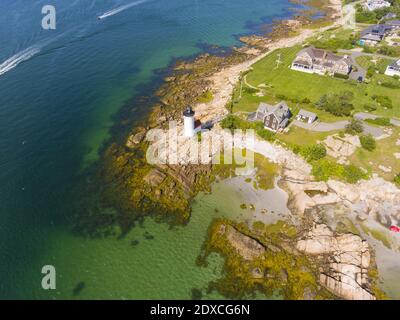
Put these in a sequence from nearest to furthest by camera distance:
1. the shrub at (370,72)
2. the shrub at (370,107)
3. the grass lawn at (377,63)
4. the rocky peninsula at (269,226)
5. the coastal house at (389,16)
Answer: the rocky peninsula at (269,226) → the shrub at (370,107) → the shrub at (370,72) → the grass lawn at (377,63) → the coastal house at (389,16)

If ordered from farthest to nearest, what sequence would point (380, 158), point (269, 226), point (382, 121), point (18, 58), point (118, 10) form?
point (118, 10) < point (18, 58) < point (382, 121) < point (380, 158) < point (269, 226)

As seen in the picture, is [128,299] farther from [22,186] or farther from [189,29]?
[189,29]

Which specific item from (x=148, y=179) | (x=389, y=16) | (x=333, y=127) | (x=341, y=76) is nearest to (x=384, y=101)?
(x=341, y=76)

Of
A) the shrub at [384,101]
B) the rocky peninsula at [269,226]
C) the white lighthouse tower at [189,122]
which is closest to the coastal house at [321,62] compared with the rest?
the shrub at [384,101]

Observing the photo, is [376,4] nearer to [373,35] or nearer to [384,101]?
[373,35]

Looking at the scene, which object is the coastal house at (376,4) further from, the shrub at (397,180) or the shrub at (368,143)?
the shrub at (397,180)
